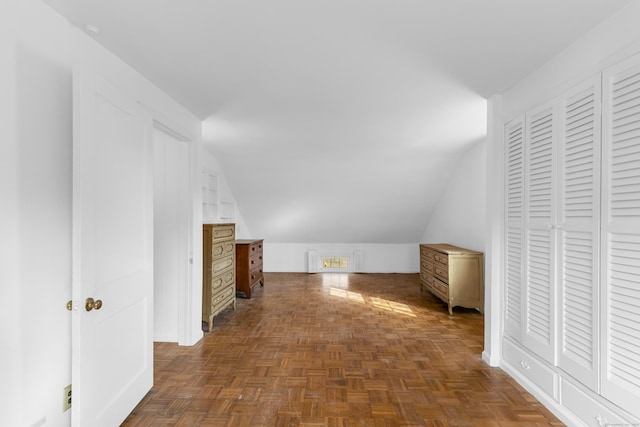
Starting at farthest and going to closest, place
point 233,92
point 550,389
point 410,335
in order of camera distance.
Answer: point 410,335 < point 233,92 < point 550,389

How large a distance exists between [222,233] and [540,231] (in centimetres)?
318

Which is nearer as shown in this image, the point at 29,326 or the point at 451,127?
the point at 29,326

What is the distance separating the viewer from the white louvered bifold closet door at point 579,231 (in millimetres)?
1818

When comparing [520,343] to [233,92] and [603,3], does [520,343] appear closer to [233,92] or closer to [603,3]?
[603,3]

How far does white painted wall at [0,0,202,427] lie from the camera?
55.5 inches

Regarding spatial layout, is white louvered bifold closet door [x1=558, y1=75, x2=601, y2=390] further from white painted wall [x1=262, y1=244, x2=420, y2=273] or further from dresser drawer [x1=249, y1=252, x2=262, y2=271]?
white painted wall [x1=262, y1=244, x2=420, y2=273]

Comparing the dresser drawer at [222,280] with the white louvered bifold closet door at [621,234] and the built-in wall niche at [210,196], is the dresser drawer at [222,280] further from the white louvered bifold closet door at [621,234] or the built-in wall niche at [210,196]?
the white louvered bifold closet door at [621,234]

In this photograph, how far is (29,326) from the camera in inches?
59.4

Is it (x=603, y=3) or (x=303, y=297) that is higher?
(x=603, y=3)

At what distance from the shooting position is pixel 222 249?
154 inches

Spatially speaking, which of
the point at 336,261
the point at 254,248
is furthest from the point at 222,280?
the point at 336,261

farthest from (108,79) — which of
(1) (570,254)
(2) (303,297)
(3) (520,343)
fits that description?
(2) (303,297)

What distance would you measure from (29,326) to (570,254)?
9.76 feet

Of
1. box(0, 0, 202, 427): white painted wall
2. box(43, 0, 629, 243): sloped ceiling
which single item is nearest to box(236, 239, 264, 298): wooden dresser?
box(43, 0, 629, 243): sloped ceiling
